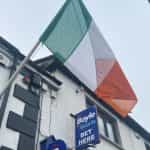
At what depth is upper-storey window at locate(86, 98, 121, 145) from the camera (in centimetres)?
903

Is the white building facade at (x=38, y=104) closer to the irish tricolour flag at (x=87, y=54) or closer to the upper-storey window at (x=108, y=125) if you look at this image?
the upper-storey window at (x=108, y=125)

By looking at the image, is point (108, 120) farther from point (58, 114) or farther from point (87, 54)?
point (87, 54)

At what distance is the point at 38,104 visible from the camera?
20.3 feet

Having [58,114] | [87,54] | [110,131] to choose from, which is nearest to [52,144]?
[58,114]

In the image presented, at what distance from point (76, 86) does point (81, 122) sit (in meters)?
2.15

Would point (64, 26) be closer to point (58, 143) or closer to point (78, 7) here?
point (78, 7)

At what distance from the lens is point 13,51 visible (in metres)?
6.51

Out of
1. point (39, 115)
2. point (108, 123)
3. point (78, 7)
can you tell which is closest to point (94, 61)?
point (78, 7)

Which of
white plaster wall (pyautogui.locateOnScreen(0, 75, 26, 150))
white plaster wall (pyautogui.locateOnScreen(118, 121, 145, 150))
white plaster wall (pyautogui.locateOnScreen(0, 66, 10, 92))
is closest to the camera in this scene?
white plaster wall (pyautogui.locateOnScreen(0, 75, 26, 150))

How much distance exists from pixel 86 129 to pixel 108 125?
3580mm

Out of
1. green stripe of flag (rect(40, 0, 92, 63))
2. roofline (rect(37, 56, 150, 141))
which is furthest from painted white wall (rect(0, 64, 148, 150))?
green stripe of flag (rect(40, 0, 92, 63))

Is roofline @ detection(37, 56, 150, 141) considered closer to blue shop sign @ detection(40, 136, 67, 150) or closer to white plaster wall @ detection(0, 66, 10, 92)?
white plaster wall @ detection(0, 66, 10, 92)

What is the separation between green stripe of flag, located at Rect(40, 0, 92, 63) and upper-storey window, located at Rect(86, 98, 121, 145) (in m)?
3.83

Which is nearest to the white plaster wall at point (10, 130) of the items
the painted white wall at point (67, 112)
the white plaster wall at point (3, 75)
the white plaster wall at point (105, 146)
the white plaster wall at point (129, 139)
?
the white plaster wall at point (3, 75)
